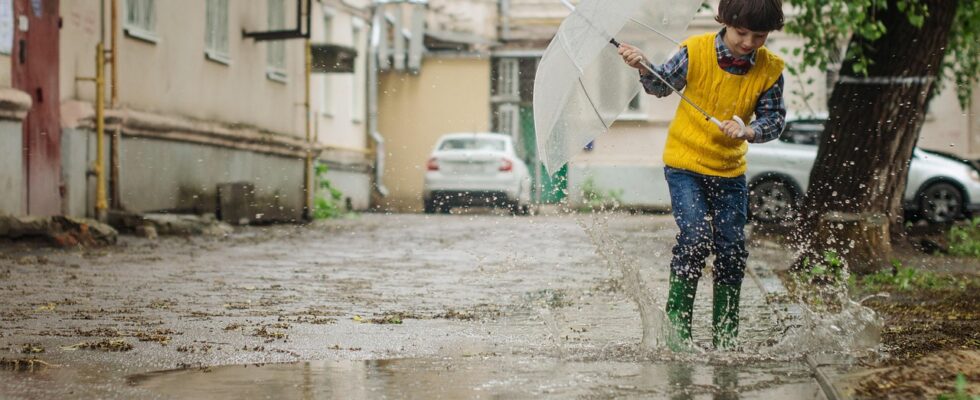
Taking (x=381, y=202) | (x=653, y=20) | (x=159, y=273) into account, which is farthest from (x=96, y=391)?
(x=381, y=202)

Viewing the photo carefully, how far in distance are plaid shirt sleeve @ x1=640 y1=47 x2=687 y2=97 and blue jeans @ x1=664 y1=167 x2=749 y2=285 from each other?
35cm

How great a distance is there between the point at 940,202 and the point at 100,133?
13261 millimetres

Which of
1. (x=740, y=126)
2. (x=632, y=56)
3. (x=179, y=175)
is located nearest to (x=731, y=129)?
(x=740, y=126)

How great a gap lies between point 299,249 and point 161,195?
404 cm

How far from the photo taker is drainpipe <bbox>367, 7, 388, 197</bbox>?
34375 mm

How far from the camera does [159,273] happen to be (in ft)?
34.3

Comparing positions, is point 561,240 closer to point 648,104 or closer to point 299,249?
point 299,249

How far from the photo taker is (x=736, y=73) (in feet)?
19.7

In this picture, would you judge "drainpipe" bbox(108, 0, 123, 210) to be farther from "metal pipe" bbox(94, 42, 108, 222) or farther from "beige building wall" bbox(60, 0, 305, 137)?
"metal pipe" bbox(94, 42, 108, 222)

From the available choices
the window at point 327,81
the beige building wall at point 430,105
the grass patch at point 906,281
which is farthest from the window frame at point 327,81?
the grass patch at point 906,281

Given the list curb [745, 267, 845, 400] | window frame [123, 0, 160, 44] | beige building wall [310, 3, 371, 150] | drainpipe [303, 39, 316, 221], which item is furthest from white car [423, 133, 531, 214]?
curb [745, 267, 845, 400]

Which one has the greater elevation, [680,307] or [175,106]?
[175,106]

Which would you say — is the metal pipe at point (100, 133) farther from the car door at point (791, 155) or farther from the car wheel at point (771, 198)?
the car door at point (791, 155)

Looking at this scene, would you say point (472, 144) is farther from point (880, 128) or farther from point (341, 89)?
point (880, 128)
